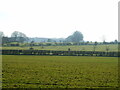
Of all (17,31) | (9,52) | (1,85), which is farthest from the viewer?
(17,31)

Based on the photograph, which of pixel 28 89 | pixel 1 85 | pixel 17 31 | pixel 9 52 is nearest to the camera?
pixel 28 89

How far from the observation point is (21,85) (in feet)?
54.1

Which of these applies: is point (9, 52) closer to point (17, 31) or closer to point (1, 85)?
point (1, 85)

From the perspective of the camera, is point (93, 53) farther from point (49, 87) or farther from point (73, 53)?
point (49, 87)

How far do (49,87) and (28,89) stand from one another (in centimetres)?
174

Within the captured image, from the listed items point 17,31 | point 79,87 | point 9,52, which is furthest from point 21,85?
point 17,31

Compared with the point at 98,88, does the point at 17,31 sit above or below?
above

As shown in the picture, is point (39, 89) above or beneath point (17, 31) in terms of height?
beneath

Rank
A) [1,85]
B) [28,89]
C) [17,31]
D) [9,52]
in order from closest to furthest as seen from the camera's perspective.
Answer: [28,89], [1,85], [9,52], [17,31]

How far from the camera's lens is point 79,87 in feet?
54.2

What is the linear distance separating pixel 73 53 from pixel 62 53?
4618 mm

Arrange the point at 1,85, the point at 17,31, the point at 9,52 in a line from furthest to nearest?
the point at 17,31, the point at 9,52, the point at 1,85

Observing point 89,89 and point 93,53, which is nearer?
point 89,89

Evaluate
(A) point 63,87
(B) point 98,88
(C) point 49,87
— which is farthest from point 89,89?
(C) point 49,87
